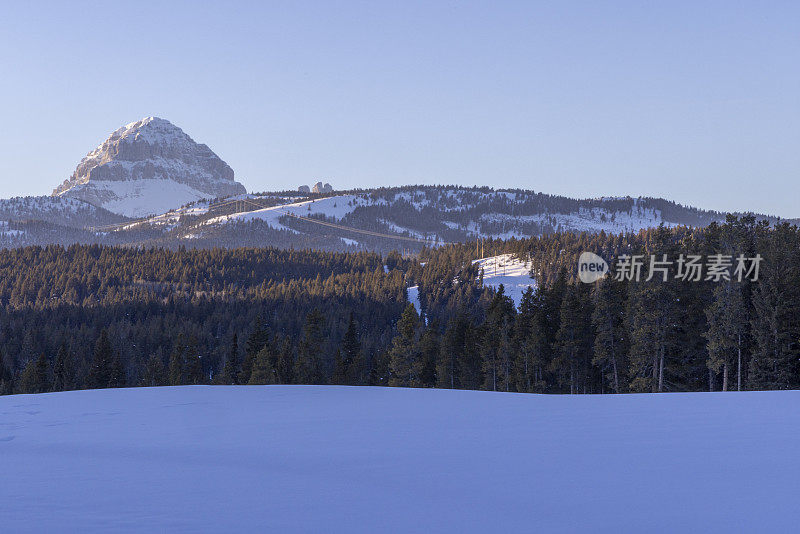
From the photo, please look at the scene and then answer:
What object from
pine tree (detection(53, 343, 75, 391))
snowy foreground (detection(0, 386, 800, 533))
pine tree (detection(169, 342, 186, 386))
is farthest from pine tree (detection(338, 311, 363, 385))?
snowy foreground (detection(0, 386, 800, 533))

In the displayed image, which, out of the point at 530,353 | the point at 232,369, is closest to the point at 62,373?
the point at 232,369

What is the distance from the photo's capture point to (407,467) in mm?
11508

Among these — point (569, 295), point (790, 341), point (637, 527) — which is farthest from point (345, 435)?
point (569, 295)

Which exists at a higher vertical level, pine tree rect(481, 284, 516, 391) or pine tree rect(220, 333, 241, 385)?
pine tree rect(481, 284, 516, 391)

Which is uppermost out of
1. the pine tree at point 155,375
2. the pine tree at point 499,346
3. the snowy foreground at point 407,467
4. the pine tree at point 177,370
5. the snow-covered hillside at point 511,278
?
the snow-covered hillside at point 511,278

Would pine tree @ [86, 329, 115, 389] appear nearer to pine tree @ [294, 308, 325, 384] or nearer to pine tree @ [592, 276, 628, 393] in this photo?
pine tree @ [294, 308, 325, 384]

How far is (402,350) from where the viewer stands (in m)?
61.7

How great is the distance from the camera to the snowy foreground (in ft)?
28.5

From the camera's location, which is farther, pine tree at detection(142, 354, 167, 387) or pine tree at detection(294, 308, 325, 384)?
pine tree at detection(142, 354, 167, 387)

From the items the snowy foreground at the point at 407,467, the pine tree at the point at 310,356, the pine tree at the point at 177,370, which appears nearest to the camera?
the snowy foreground at the point at 407,467

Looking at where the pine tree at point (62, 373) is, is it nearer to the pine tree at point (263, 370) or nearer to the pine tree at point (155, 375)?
the pine tree at point (155, 375)

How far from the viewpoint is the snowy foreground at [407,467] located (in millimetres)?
8688

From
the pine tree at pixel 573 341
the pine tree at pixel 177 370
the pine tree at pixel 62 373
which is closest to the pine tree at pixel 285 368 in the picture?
the pine tree at pixel 177 370

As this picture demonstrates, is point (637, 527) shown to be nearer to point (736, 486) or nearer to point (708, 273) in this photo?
point (736, 486)
